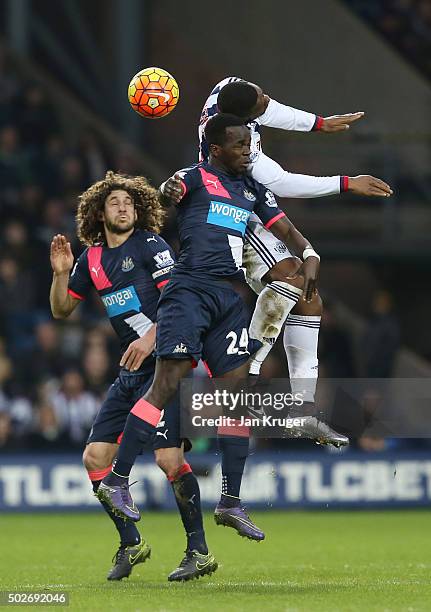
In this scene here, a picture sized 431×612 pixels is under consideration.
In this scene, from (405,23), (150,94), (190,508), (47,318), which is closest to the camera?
(150,94)

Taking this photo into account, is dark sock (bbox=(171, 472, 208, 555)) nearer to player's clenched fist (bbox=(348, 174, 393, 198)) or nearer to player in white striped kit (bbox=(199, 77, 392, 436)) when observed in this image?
player in white striped kit (bbox=(199, 77, 392, 436))

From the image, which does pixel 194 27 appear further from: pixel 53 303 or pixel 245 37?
pixel 53 303

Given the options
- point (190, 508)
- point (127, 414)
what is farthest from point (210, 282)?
point (190, 508)

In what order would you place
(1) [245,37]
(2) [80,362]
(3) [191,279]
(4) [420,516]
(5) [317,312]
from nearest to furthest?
1. (3) [191,279]
2. (5) [317,312]
3. (4) [420,516]
4. (2) [80,362]
5. (1) [245,37]

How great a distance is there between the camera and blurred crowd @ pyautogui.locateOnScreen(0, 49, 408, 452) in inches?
611

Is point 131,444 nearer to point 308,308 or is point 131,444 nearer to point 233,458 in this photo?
point 233,458

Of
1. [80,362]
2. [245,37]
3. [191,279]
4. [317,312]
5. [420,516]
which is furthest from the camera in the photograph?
[245,37]

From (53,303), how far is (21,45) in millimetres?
12953

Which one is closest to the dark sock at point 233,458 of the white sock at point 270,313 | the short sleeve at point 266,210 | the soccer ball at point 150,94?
the white sock at point 270,313

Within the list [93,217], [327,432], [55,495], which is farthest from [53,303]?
[55,495]

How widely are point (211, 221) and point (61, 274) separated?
108 centimetres

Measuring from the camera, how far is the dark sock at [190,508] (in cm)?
885

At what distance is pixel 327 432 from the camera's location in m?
8.52

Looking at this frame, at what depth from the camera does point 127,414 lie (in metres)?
9.02
